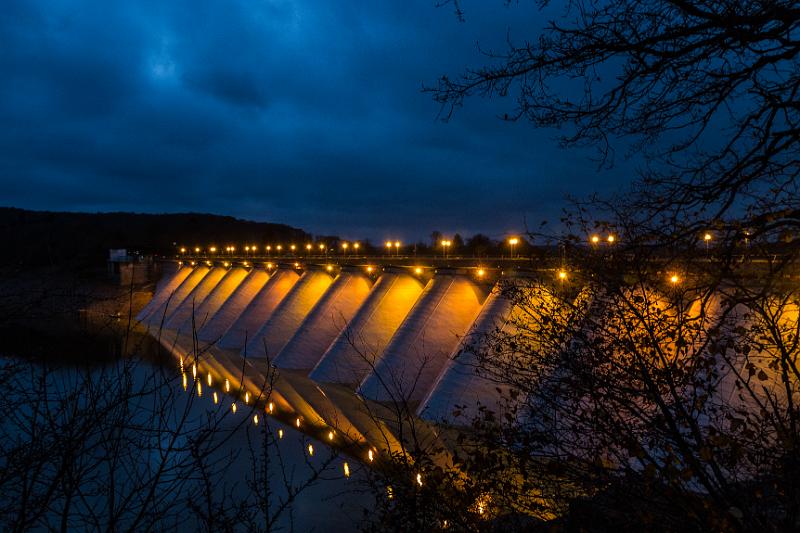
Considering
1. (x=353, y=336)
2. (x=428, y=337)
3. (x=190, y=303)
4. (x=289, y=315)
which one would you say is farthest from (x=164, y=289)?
(x=428, y=337)

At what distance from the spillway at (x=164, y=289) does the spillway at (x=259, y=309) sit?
12.0 meters

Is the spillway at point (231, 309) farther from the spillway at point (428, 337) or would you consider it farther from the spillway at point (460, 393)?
the spillway at point (460, 393)

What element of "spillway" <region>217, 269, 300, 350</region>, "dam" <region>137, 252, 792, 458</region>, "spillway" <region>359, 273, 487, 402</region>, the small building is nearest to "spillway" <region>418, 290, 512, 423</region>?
"dam" <region>137, 252, 792, 458</region>

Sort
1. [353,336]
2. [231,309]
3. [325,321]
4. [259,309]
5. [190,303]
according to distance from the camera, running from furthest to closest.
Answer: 1. [190,303]
2. [231,309]
3. [259,309]
4. [325,321]
5. [353,336]

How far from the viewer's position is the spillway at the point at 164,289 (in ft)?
136

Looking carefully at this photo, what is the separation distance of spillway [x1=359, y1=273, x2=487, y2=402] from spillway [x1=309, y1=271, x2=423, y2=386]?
109cm

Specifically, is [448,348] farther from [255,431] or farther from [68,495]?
[68,495]

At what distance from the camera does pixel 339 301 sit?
24.2 meters

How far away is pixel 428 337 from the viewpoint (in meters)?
17.6

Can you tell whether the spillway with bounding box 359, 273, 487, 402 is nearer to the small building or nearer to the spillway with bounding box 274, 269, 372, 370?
the spillway with bounding box 274, 269, 372, 370

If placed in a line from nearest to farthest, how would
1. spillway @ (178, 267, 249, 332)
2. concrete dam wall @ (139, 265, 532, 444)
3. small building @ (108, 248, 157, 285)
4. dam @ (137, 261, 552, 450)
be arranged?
dam @ (137, 261, 552, 450) < concrete dam wall @ (139, 265, 532, 444) < spillway @ (178, 267, 249, 332) < small building @ (108, 248, 157, 285)

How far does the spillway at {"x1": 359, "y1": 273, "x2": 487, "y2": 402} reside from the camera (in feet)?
54.4

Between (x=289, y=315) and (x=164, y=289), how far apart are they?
28370mm

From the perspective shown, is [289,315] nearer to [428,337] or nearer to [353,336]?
[353,336]
